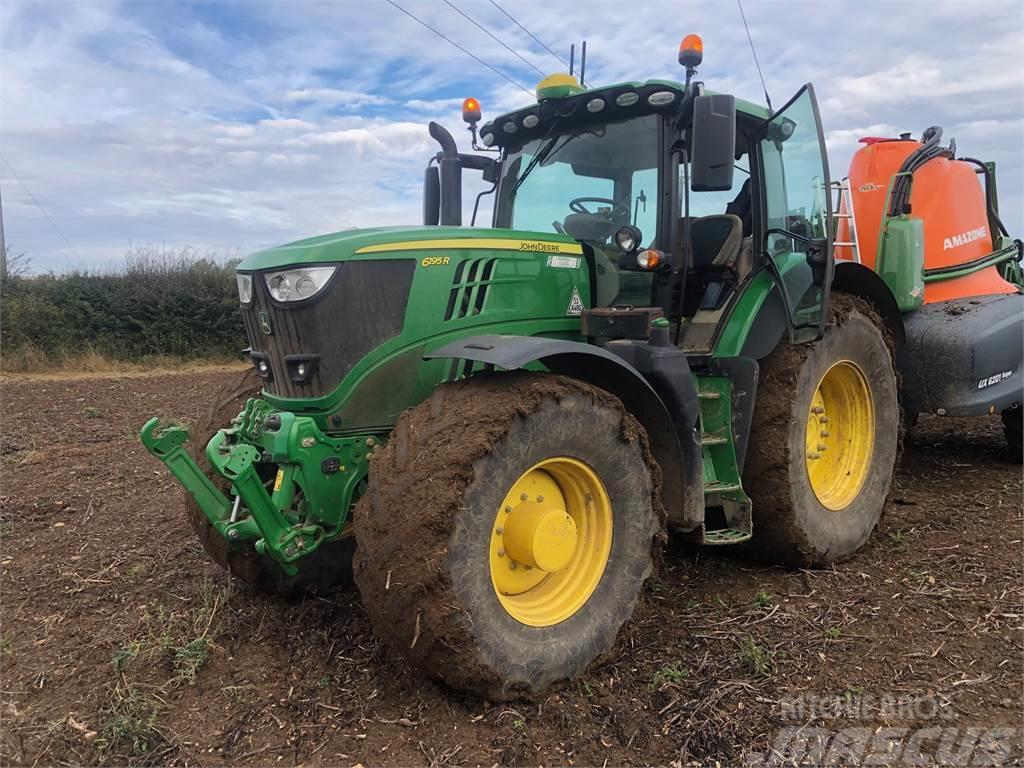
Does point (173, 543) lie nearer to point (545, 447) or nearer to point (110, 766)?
point (110, 766)

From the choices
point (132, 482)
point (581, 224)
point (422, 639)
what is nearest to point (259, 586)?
point (422, 639)

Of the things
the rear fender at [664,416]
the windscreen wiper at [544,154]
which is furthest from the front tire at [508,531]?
the windscreen wiper at [544,154]

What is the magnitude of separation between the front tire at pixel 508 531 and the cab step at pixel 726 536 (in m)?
0.50

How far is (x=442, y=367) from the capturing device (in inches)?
132

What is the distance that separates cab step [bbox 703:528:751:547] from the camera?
3.66 metres

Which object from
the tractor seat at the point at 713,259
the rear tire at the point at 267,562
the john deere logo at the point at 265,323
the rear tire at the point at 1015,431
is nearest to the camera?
the john deere logo at the point at 265,323

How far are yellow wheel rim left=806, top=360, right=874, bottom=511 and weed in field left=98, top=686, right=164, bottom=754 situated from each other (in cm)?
357

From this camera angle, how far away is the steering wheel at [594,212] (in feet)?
13.3

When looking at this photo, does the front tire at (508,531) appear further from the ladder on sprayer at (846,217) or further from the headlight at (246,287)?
the ladder on sprayer at (846,217)

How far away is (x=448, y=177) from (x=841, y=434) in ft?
9.44

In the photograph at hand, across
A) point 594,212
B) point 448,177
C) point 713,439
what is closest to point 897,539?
point 713,439

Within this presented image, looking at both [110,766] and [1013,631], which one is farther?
[1013,631]

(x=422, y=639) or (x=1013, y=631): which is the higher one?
(x=422, y=639)

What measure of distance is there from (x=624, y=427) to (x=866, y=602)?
1.67 meters
